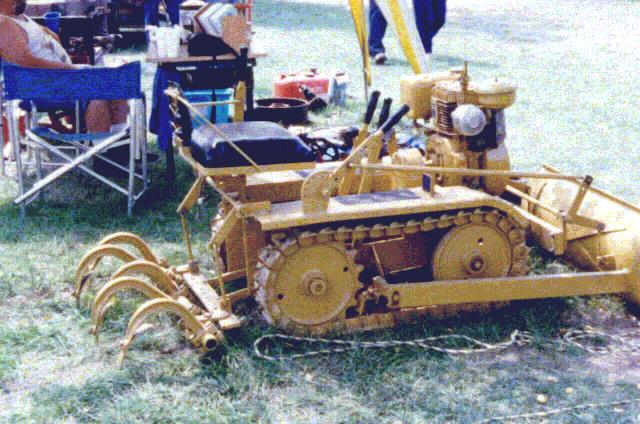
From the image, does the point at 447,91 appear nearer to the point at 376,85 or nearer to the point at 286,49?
the point at 376,85

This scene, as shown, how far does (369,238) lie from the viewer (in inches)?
184

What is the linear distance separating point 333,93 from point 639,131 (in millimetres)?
3504

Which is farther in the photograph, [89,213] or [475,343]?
[89,213]

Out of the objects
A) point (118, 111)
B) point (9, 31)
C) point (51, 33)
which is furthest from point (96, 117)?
point (9, 31)

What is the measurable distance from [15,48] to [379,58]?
736 cm

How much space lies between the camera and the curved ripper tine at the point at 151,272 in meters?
4.50

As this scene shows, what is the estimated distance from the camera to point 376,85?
11328 mm

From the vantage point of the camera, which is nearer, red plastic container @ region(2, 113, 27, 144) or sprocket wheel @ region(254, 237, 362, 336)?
sprocket wheel @ region(254, 237, 362, 336)

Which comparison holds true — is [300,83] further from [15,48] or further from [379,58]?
[379,58]

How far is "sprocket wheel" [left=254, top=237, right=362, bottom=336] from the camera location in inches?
169

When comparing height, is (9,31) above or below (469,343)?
above

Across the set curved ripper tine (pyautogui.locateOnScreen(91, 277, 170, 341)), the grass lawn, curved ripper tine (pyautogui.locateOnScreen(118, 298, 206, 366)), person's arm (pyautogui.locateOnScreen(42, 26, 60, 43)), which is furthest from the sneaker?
curved ripper tine (pyautogui.locateOnScreen(118, 298, 206, 366))

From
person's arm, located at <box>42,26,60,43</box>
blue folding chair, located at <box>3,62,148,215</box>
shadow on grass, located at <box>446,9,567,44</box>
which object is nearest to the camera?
blue folding chair, located at <box>3,62,148,215</box>

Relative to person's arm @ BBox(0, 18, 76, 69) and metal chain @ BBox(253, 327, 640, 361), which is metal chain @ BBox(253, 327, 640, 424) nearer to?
metal chain @ BBox(253, 327, 640, 361)
